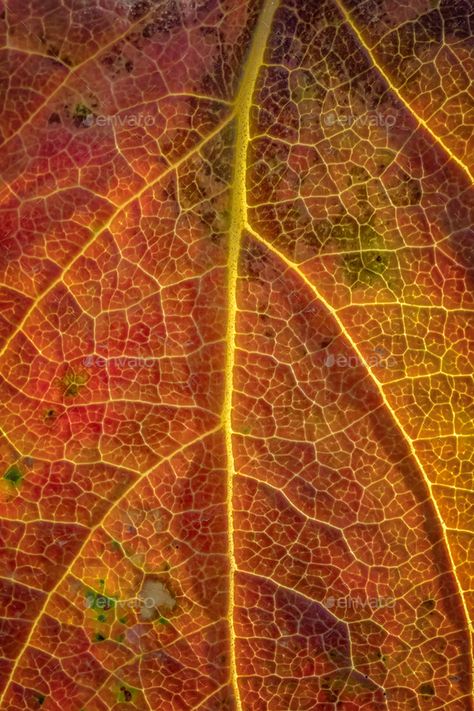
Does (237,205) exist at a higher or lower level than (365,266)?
higher

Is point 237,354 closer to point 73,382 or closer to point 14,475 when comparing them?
point 73,382

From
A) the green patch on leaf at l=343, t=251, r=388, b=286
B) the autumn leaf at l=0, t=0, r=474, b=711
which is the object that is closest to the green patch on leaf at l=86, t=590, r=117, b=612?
the autumn leaf at l=0, t=0, r=474, b=711

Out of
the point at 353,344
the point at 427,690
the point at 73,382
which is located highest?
the point at 73,382

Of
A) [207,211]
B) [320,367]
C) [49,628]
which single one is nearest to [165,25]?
[207,211]

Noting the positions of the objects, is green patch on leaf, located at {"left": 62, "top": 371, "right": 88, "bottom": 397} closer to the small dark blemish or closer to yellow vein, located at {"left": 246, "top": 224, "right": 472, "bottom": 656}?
yellow vein, located at {"left": 246, "top": 224, "right": 472, "bottom": 656}

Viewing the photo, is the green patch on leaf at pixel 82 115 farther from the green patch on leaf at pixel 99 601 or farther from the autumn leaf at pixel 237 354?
the green patch on leaf at pixel 99 601

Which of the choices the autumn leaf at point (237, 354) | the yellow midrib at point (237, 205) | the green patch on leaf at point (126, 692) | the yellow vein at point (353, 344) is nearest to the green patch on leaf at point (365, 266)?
the autumn leaf at point (237, 354)

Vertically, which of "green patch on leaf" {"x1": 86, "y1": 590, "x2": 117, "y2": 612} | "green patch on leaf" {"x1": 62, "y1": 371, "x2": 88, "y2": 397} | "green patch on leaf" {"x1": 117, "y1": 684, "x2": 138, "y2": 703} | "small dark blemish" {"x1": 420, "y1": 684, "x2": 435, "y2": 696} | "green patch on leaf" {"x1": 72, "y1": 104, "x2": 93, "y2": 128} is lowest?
"small dark blemish" {"x1": 420, "y1": 684, "x2": 435, "y2": 696}

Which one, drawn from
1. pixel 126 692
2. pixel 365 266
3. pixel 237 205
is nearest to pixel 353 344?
pixel 365 266
